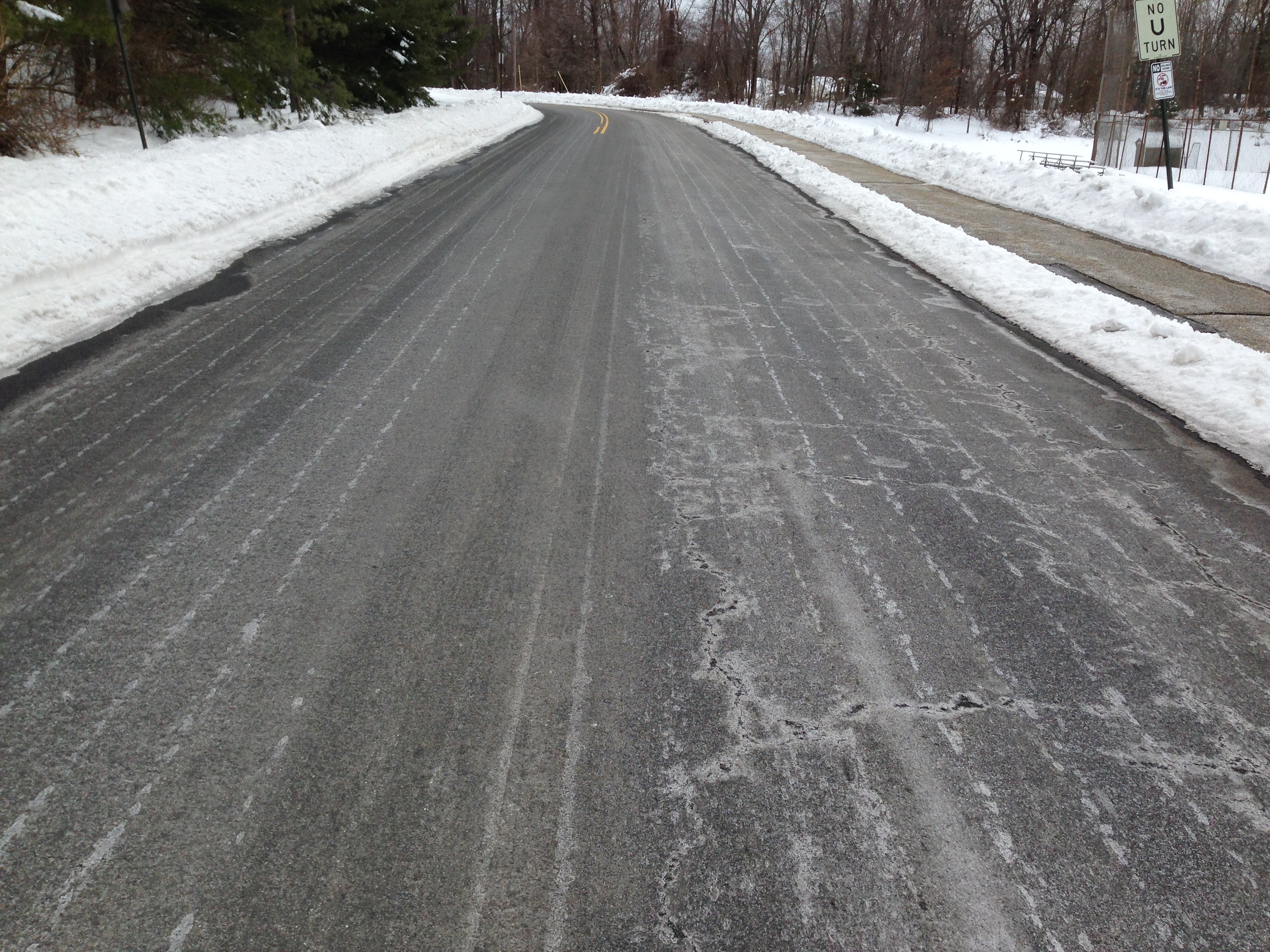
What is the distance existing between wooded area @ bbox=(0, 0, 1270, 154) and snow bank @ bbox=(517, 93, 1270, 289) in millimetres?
3817

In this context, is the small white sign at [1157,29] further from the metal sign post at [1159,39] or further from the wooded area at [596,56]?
the wooded area at [596,56]

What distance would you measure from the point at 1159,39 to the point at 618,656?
1265 centimetres

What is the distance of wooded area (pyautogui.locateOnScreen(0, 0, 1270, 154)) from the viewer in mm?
12055

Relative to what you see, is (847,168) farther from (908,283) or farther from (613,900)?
(613,900)

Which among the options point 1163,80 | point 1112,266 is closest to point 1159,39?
point 1163,80

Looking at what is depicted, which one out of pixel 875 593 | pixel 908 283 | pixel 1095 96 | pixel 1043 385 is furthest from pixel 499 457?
pixel 1095 96

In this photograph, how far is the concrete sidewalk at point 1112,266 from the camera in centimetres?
713

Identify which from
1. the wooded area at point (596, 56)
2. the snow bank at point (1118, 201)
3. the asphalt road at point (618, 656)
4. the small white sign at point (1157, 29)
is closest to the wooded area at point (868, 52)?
the wooded area at point (596, 56)

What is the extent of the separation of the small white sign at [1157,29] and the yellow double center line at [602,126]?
46.6 ft

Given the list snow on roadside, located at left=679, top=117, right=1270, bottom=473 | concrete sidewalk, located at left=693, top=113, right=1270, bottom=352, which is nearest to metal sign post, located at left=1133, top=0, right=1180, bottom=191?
concrete sidewalk, located at left=693, top=113, right=1270, bottom=352

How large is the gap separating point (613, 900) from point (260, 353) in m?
4.78

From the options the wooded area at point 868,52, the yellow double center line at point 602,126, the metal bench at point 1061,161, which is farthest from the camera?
the wooded area at point 868,52

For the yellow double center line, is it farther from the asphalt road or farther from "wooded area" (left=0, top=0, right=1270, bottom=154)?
the asphalt road

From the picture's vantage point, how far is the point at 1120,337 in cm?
620
